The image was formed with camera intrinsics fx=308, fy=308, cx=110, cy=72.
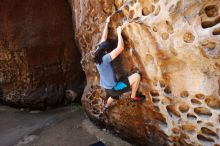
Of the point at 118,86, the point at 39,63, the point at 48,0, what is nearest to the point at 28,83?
the point at 39,63

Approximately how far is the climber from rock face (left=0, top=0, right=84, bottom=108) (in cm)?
372

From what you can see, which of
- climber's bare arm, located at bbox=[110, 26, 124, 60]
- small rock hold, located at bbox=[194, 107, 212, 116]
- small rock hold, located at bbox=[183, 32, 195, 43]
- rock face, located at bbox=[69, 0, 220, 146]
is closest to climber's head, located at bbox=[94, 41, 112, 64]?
climber's bare arm, located at bbox=[110, 26, 124, 60]

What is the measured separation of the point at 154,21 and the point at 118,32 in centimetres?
67

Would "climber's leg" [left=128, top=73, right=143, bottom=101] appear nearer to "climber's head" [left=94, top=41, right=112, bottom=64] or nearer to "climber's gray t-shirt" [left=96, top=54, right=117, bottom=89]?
"climber's gray t-shirt" [left=96, top=54, right=117, bottom=89]

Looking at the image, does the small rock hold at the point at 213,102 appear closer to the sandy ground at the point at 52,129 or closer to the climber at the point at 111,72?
the climber at the point at 111,72

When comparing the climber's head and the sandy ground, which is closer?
the climber's head

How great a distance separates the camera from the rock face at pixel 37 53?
808 centimetres

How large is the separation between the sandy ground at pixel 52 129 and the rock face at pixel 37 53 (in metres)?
0.53

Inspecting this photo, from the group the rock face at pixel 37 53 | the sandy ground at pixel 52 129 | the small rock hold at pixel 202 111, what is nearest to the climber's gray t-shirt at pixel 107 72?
the small rock hold at pixel 202 111

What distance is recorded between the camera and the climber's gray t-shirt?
447cm

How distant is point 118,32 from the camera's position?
180 inches

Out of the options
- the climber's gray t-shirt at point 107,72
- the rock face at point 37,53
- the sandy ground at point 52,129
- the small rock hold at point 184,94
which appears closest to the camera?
the small rock hold at point 184,94

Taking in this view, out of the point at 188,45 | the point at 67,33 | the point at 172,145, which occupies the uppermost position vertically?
the point at 67,33

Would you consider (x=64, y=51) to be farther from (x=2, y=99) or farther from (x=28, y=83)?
(x=2, y=99)
